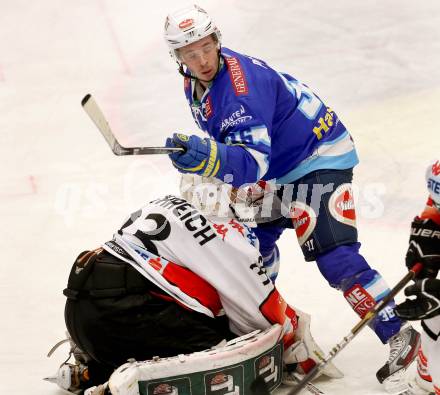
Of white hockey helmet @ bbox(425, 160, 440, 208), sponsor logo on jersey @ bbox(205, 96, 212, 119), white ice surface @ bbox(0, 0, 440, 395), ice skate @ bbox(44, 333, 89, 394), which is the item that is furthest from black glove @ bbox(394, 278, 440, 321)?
ice skate @ bbox(44, 333, 89, 394)

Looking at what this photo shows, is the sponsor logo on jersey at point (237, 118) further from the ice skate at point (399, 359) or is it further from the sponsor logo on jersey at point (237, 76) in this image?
the ice skate at point (399, 359)

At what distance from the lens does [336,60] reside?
6.68 meters

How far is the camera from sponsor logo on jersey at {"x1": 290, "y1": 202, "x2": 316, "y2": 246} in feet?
12.8

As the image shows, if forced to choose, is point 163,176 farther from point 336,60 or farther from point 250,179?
point 250,179

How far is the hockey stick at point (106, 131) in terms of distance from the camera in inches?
123

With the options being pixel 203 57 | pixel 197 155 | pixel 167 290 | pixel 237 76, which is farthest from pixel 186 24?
pixel 167 290

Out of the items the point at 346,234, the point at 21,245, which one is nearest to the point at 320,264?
the point at 346,234

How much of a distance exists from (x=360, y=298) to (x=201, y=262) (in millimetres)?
667

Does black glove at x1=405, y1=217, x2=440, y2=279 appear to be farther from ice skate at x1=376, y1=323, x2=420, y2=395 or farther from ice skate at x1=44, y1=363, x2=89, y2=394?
ice skate at x1=44, y1=363, x2=89, y2=394

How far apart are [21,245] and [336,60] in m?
2.65

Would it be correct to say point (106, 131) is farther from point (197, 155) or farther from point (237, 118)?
point (237, 118)

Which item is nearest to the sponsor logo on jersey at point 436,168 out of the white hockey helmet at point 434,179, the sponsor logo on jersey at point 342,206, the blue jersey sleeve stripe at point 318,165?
the white hockey helmet at point 434,179

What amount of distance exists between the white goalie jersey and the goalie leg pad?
0.13 metres

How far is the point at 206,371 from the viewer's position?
3.44m
